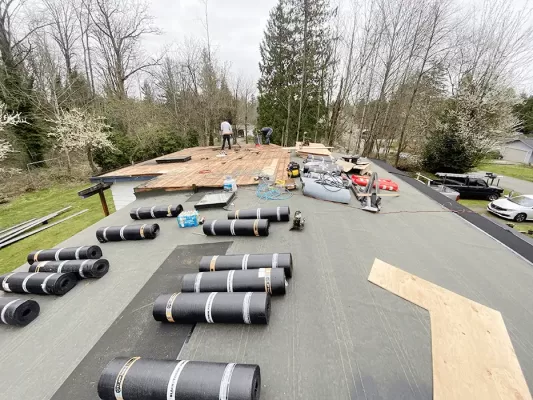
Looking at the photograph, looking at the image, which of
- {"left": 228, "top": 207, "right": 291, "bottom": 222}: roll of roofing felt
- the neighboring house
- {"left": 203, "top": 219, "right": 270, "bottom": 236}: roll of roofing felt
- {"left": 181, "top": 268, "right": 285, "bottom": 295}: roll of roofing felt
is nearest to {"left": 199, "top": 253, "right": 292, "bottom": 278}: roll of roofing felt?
{"left": 181, "top": 268, "right": 285, "bottom": 295}: roll of roofing felt

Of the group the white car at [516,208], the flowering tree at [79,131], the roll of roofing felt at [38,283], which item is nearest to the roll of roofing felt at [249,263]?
the roll of roofing felt at [38,283]

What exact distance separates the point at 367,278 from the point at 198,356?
2327 millimetres

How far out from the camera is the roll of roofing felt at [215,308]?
2.30 meters

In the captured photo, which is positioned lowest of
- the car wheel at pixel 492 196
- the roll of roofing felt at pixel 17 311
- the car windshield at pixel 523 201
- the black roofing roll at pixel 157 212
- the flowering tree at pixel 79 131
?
the car wheel at pixel 492 196

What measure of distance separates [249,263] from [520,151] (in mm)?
47403

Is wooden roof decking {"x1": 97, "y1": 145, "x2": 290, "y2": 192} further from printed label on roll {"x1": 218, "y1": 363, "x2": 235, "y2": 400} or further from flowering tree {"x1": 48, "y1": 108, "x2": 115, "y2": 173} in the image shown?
flowering tree {"x1": 48, "y1": 108, "x2": 115, "y2": 173}

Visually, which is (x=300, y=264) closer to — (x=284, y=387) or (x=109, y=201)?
(x=284, y=387)

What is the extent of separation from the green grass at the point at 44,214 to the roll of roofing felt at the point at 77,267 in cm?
631

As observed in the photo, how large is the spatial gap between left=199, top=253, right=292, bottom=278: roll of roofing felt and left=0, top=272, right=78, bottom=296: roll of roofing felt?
1924 millimetres

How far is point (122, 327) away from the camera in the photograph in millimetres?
2521

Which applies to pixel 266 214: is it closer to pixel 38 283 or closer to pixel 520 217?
pixel 38 283

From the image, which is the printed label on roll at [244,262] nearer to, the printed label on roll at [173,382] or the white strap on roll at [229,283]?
the white strap on roll at [229,283]

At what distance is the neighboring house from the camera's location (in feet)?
101

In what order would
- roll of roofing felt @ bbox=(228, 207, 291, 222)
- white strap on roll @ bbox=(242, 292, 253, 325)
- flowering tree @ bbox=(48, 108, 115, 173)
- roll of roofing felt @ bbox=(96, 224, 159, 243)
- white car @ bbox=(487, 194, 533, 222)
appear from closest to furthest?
1. white strap on roll @ bbox=(242, 292, 253, 325)
2. roll of roofing felt @ bbox=(96, 224, 159, 243)
3. roll of roofing felt @ bbox=(228, 207, 291, 222)
4. white car @ bbox=(487, 194, 533, 222)
5. flowering tree @ bbox=(48, 108, 115, 173)
